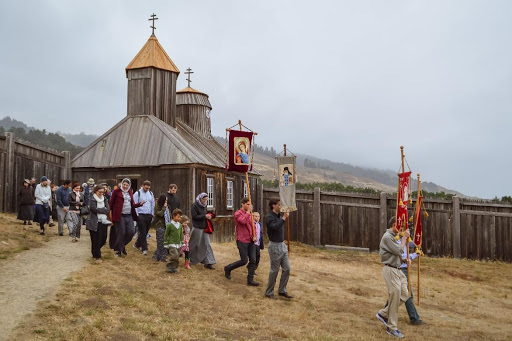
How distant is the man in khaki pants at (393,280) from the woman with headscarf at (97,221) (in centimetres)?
618

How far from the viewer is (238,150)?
43.6ft

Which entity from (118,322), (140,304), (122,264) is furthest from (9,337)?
(122,264)

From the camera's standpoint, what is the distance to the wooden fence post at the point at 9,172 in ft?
52.7

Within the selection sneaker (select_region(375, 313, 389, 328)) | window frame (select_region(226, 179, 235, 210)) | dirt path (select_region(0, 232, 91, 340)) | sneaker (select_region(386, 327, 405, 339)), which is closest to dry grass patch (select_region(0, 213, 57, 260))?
dirt path (select_region(0, 232, 91, 340))

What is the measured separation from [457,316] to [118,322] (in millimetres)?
6985

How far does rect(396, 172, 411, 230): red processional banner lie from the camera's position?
30.3 feet

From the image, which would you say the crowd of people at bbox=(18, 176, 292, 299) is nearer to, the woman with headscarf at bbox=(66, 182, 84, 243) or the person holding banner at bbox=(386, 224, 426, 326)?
the woman with headscarf at bbox=(66, 182, 84, 243)

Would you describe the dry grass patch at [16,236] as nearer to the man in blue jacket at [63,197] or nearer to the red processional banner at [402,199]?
the man in blue jacket at [63,197]

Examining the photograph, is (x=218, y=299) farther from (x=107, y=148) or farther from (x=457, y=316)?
(x=107, y=148)

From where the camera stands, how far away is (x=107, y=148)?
20.3m

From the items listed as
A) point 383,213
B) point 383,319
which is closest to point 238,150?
point 383,319

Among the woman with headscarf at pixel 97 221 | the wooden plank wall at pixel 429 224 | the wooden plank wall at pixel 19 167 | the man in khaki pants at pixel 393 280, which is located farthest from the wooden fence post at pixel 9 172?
the man in khaki pants at pixel 393 280

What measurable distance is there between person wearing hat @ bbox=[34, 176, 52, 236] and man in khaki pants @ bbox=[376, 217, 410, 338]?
10557mm

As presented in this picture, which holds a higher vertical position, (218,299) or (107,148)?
(107,148)
